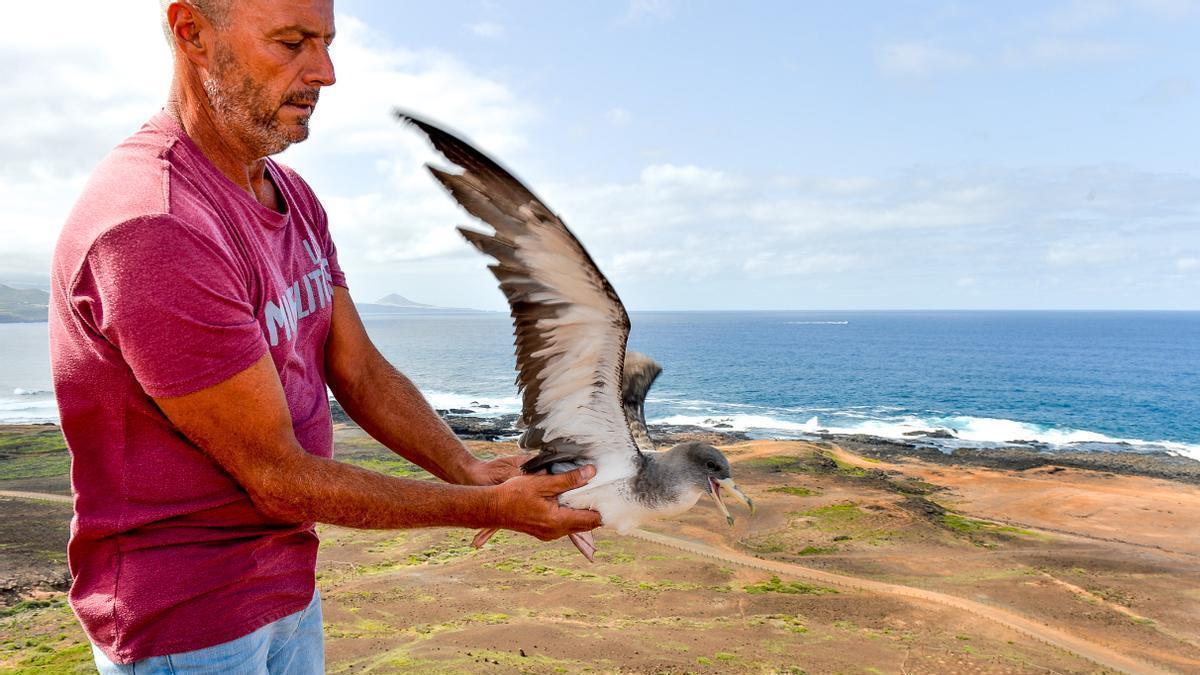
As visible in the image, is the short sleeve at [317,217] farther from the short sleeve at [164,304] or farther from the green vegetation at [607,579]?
the green vegetation at [607,579]

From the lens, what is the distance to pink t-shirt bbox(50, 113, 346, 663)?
1.94 meters

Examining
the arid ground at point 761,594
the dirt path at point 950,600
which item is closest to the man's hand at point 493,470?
the arid ground at point 761,594

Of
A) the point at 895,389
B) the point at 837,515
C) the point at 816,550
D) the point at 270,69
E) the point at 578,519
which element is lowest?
the point at 895,389

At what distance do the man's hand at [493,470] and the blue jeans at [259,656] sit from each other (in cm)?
82

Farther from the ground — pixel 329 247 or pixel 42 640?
pixel 329 247

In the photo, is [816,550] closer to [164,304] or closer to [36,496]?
[164,304]

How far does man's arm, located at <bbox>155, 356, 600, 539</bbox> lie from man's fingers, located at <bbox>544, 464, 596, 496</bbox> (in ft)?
1.00

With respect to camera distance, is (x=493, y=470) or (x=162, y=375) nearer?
(x=162, y=375)

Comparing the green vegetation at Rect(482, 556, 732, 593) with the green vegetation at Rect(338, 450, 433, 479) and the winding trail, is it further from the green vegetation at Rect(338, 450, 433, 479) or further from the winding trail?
the green vegetation at Rect(338, 450, 433, 479)

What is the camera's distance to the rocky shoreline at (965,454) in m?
36.3

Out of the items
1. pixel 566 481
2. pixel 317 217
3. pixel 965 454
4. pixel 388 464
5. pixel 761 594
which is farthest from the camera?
pixel 965 454

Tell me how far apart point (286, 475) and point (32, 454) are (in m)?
38.0

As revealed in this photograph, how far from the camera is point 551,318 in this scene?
358 centimetres

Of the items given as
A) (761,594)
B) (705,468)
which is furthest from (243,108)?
(761,594)
